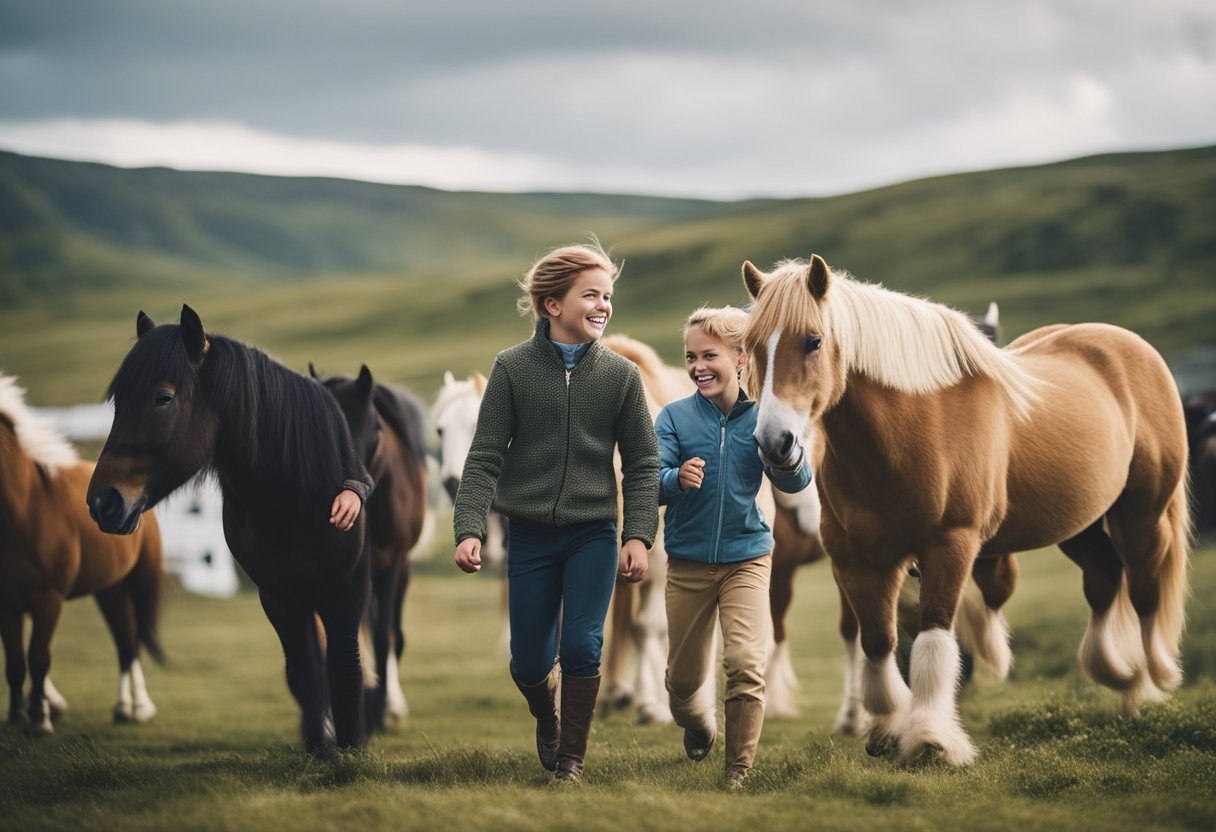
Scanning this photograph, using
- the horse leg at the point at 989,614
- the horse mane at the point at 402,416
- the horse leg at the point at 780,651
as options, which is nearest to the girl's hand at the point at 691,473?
the horse leg at the point at 989,614

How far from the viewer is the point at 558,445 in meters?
4.99

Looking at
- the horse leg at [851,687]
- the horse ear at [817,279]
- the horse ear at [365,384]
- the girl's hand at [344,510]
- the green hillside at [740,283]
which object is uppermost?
the green hillside at [740,283]

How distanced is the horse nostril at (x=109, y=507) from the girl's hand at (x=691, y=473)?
8.45 feet

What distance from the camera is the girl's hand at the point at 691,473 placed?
5.07 m

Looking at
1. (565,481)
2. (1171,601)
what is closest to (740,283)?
(1171,601)

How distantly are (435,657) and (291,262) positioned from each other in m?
176

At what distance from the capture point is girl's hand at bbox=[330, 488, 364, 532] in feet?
18.6

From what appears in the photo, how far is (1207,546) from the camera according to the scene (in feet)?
58.3

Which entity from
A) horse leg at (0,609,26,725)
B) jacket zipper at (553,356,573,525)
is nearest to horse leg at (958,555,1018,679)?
jacket zipper at (553,356,573,525)

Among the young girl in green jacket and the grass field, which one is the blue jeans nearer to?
the young girl in green jacket

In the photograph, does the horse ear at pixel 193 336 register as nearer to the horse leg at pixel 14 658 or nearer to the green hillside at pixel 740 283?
the horse leg at pixel 14 658

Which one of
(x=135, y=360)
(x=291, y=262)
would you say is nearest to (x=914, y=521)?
(x=135, y=360)

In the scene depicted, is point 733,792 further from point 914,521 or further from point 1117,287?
point 1117,287

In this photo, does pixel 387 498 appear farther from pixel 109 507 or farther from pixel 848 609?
pixel 109 507
